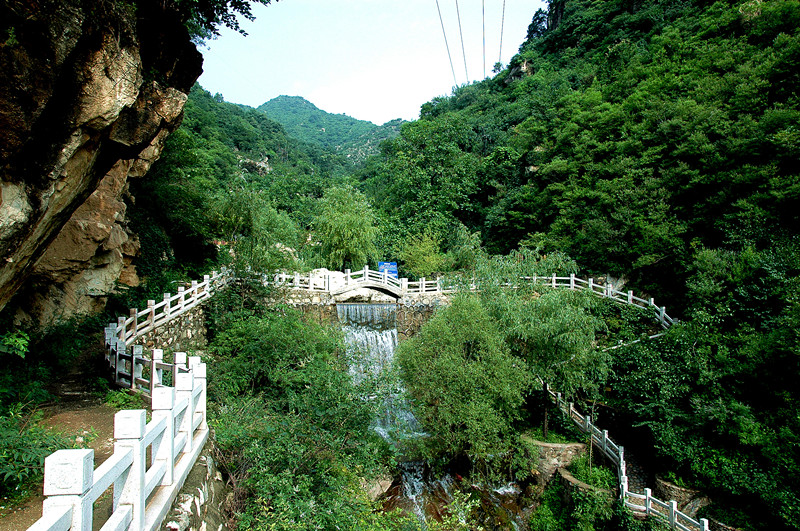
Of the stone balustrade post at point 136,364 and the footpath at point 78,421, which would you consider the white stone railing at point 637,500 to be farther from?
the stone balustrade post at point 136,364

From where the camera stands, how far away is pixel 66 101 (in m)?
4.84

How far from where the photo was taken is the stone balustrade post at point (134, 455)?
108 inches

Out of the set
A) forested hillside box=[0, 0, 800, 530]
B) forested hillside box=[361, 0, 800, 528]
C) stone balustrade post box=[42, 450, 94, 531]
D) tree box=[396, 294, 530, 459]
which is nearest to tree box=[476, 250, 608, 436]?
forested hillside box=[0, 0, 800, 530]

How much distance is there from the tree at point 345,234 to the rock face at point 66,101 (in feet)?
54.8

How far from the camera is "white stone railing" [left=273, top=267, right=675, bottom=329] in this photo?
1689 cm

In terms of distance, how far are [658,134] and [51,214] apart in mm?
23421

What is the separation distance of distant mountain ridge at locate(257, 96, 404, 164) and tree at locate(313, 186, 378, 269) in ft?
199

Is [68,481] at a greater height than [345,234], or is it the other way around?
[345,234]

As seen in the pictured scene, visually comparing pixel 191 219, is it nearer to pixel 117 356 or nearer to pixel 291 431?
pixel 117 356

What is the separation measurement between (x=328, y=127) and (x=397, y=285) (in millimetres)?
94357

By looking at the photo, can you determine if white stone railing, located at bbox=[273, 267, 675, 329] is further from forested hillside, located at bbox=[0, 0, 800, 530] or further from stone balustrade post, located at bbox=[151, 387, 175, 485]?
stone balustrade post, located at bbox=[151, 387, 175, 485]

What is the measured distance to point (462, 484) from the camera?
1255 centimetres

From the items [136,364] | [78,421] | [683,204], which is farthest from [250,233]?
[683,204]

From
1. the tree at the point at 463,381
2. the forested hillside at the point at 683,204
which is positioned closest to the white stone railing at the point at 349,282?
the forested hillside at the point at 683,204
